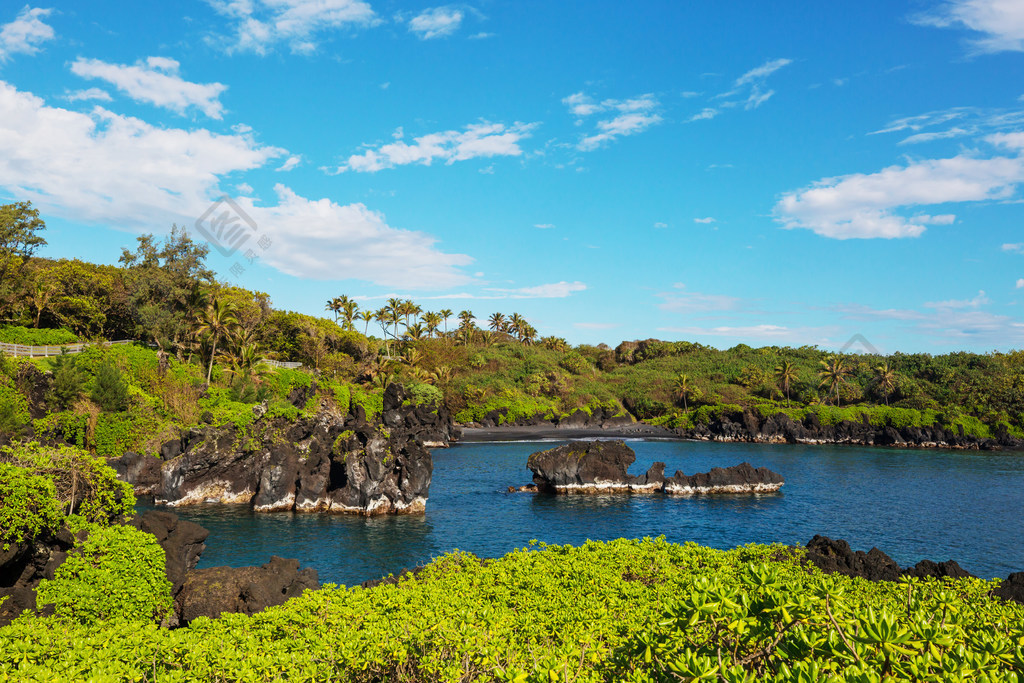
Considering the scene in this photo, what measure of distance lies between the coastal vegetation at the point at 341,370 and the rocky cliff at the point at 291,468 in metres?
2.34

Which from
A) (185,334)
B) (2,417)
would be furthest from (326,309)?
(2,417)

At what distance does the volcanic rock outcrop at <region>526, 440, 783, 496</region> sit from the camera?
58.3m

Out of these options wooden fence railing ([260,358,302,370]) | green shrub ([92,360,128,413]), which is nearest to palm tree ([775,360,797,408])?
wooden fence railing ([260,358,302,370])

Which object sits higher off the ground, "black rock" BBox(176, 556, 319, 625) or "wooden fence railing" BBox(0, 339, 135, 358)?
"wooden fence railing" BBox(0, 339, 135, 358)

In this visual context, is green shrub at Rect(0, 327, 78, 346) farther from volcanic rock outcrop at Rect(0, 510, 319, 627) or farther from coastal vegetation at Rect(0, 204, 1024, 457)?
volcanic rock outcrop at Rect(0, 510, 319, 627)

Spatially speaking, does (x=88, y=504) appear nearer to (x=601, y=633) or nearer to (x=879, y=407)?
(x=601, y=633)

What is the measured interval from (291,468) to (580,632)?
40.0 meters

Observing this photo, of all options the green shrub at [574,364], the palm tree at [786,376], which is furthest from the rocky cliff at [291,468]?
the green shrub at [574,364]

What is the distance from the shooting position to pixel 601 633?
13.6m

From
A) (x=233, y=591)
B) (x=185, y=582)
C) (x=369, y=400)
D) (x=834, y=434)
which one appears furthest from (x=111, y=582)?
(x=834, y=434)

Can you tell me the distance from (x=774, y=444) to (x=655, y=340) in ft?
282

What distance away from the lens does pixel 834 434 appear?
10419 centimetres

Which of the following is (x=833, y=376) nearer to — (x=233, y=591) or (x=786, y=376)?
(x=786, y=376)

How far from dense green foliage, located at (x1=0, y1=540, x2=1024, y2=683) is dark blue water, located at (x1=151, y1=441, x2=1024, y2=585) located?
16.4 metres
